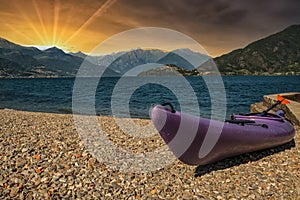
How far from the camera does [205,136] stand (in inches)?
257

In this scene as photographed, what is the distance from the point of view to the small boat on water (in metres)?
5.96

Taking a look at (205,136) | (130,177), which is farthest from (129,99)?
(205,136)

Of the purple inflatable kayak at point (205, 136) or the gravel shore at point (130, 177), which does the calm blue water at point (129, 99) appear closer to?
the gravel shore at point (130, 177)

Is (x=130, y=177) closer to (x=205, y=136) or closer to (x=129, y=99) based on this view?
(x=205, y=136)

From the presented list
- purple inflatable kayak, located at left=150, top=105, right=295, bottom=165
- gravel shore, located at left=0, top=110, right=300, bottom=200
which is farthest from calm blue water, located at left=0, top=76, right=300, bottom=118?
purple inflatable kayak, located at left=150, top=105, right=295, bottom=165

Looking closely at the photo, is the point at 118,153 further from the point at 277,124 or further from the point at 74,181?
the point at 277,124

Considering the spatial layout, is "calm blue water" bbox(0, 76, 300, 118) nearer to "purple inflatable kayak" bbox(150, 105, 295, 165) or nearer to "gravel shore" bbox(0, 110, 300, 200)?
"gravel shore" bbox(0, 110, 300, 200)

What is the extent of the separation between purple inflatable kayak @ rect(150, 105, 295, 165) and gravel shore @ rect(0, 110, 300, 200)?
50 cm

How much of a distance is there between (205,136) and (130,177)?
2.34 metres

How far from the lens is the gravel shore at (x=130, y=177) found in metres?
6.03

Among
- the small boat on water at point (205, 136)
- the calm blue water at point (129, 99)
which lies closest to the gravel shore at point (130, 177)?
the small boat on water at point (205, 136)

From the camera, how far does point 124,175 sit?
6.95 m

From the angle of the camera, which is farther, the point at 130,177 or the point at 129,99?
the point at 129,99

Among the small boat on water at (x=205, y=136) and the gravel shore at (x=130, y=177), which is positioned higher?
the small boat on water at (x=205, y=136)
